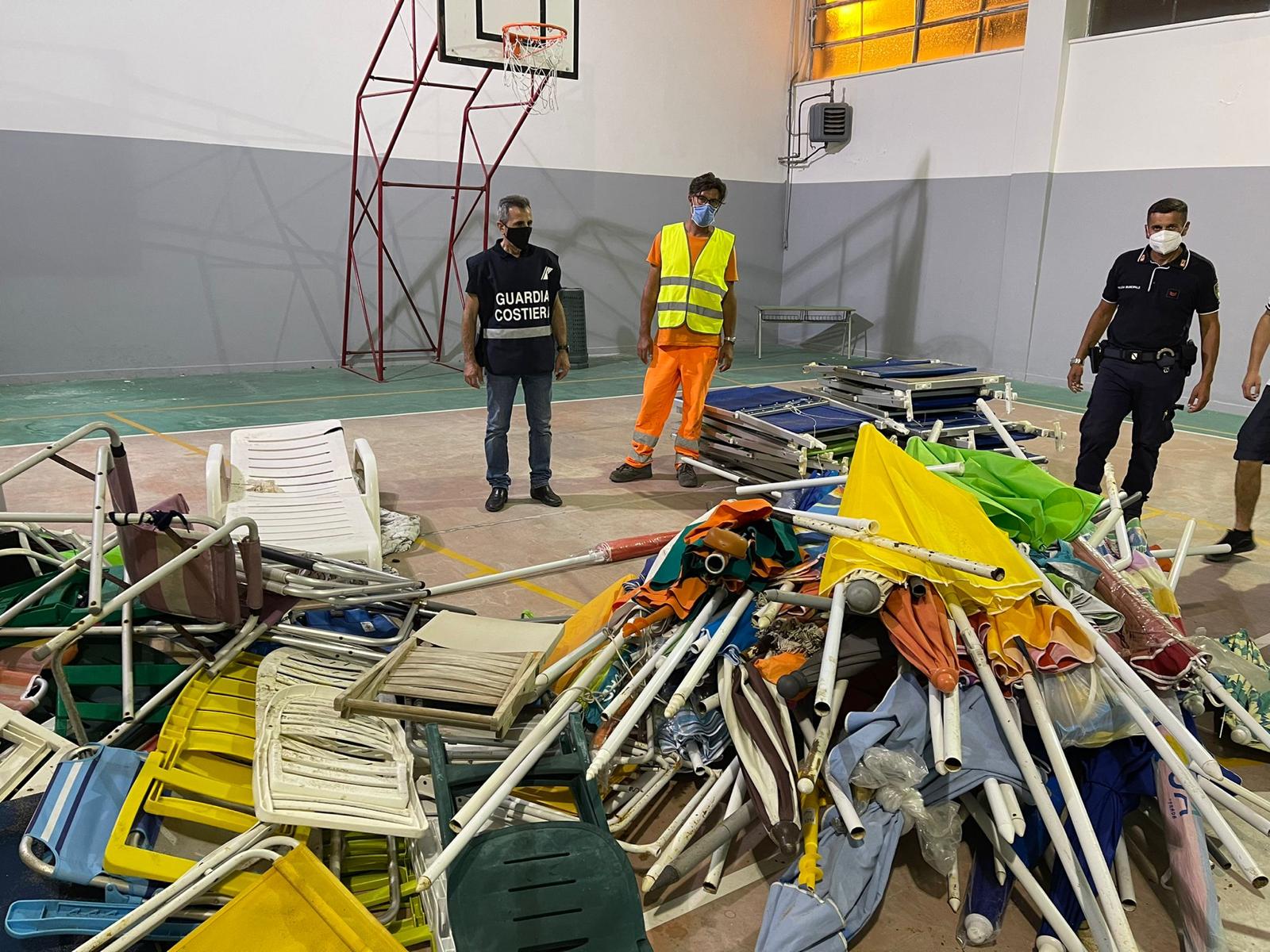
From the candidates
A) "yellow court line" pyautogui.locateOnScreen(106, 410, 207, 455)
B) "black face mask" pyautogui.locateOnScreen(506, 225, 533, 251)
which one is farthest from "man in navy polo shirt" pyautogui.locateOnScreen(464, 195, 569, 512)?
"yellow court line" pyautogui.locateOnScreen(106, 410, 207, 455)

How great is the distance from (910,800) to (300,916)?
1468 mm

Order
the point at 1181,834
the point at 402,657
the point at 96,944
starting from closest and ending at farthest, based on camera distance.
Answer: the point at 96,944
the point at 1181,834
the point at 402,657

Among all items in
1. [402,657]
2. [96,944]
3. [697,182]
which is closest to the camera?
[96,944]

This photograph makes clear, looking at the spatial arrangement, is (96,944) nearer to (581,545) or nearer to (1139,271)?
(581,545)

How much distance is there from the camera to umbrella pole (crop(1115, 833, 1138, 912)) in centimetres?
223

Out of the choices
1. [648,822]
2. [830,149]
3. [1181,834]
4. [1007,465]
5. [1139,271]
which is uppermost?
[830,149]

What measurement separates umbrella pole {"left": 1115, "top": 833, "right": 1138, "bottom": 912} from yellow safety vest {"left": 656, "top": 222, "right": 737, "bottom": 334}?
13.7 ft

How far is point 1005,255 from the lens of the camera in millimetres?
10945

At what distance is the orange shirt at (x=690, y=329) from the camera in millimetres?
5934

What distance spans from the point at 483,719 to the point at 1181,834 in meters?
1.86

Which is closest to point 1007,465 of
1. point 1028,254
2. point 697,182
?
point 697,182

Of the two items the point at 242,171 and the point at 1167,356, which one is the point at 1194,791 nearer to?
the point at 1167,356

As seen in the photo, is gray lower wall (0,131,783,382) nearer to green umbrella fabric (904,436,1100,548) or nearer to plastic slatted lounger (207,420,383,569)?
plastic slatted lounger (207,420,383,569)

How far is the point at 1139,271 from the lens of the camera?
4996 millimetres
